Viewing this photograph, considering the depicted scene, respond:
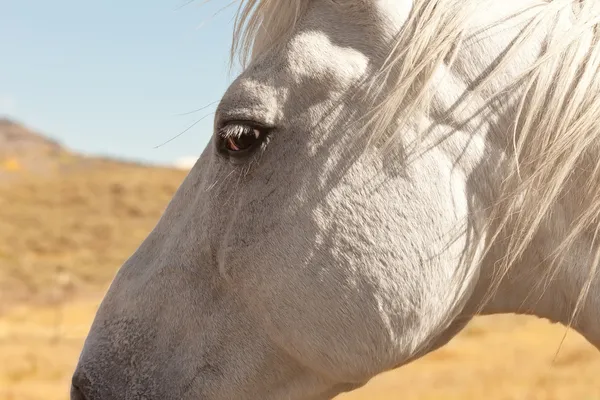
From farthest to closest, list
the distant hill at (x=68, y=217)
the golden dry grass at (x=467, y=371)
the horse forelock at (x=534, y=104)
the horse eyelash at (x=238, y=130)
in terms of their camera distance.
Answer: the distant hill at (x=68, y=217), the golden dry grass at (x=467, y=371), the horse eyelash at (x=238, y=130), the horse forelock at (x=534, y=104)

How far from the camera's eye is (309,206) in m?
1.29

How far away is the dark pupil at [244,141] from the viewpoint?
1349mm

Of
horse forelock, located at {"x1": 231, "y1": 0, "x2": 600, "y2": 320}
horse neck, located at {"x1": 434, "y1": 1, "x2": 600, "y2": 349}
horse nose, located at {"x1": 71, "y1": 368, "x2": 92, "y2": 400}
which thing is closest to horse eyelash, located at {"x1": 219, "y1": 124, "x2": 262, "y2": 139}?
horse forelock, located at {"x1": 231, "y1": 0, "x2": 600, "y2": 320}

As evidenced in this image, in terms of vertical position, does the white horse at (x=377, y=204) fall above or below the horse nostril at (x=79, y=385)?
above

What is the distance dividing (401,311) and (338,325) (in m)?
0.13

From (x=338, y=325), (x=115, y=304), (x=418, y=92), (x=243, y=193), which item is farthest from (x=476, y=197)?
(x=115, y=304)

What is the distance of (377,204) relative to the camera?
126 cm

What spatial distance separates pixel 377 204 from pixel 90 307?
15756 millimetres

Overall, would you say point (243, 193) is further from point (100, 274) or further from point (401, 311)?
point (100, 274)

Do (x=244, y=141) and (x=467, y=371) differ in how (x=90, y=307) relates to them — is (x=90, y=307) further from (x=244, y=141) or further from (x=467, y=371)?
(x=244, y=141)

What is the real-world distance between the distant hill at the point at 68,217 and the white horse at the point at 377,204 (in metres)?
16.9

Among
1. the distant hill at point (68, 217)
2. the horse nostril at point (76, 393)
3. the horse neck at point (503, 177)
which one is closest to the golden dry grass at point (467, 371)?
the horse neck at point (503, 177)

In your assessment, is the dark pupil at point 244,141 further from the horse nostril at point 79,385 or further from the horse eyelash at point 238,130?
the horse nostril at point 79,385

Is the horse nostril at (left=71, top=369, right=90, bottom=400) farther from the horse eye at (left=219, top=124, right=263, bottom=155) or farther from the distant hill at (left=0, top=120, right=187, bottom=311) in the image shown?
the distant hill at (left=0, top=120, right=187, bottom=311)
